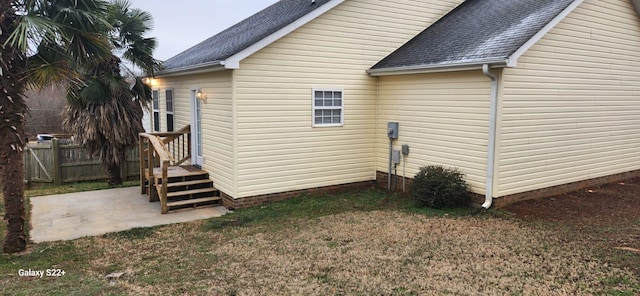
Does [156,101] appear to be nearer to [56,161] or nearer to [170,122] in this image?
[170,122]

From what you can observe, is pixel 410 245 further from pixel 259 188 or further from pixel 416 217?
pixel 259 188

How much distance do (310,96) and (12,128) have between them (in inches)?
→ 211

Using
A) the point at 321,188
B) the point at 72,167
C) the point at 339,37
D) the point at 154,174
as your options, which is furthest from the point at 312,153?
the point at 72,167

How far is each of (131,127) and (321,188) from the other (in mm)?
5898

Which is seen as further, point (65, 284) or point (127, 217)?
point (127, 217)

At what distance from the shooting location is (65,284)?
5086 millimetres

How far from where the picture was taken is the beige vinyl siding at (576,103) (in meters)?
8.36

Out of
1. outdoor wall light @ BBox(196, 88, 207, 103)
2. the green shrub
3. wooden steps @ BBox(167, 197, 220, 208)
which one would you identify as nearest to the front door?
outdoor wall light @ BBox(196, 88, 207, 103)

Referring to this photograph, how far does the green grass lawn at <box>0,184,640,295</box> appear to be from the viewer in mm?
4930

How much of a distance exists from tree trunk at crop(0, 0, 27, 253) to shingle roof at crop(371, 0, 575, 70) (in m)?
6.88

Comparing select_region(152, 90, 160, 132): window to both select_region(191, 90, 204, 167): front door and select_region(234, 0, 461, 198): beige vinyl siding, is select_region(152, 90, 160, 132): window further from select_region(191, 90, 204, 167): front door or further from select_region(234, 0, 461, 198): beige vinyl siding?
select_region(234, 0, 461, 198): beige vinyl siding

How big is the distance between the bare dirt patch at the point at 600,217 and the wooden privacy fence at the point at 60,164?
11.1 m

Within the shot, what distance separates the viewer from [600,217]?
25.5ft

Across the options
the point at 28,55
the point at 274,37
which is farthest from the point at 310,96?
the point at 28,55
